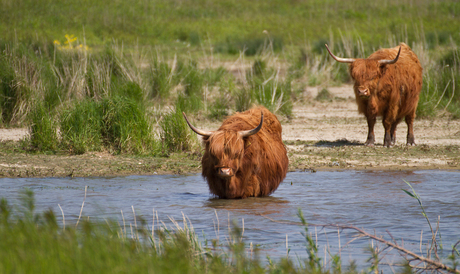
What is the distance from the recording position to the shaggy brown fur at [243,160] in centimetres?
530

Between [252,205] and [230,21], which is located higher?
[230,21]

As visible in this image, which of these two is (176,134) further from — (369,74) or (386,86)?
(386,86)

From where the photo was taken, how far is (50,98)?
9523 mm

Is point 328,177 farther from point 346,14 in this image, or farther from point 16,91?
point 346,14

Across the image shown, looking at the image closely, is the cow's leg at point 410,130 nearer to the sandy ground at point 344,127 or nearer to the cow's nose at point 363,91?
the sandy ground at point 344,127

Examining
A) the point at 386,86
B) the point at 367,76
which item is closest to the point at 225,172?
the point at 367,76

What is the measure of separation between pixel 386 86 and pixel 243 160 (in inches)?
153

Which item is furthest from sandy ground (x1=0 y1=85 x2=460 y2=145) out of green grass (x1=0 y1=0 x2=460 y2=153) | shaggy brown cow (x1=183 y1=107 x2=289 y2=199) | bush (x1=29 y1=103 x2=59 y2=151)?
shaggy brown cow (x1=183 y1=107 x2=289 y2=199)

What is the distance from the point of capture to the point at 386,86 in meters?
8.59

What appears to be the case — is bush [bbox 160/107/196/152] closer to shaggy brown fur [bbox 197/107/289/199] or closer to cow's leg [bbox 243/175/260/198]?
shaggy brown fur [bbox 197/107/289/199]

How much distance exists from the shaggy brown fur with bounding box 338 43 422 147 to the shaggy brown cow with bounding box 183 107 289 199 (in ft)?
9.67

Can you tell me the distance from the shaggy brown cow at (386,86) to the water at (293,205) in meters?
1.48

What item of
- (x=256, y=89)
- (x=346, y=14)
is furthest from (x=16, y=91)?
(x=346, y=14)

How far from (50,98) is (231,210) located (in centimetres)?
529
